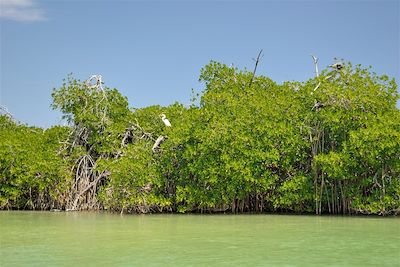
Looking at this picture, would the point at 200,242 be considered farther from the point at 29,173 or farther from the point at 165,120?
the point at 29,173

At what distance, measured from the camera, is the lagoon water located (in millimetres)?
5797

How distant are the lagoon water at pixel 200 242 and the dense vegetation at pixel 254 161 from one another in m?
1.37

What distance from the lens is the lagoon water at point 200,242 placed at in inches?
228

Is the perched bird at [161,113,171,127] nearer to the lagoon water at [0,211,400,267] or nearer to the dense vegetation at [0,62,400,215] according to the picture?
the dense vegetation at [0,62,400,215]

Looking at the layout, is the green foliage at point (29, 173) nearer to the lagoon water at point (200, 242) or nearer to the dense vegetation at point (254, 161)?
the dense vegetation at point (254, 161)

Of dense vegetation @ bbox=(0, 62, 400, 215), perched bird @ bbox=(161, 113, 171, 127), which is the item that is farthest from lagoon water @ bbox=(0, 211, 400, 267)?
perched bird @ bbox=(161, 113, 171, 127)

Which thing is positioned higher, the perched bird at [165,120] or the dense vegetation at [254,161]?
the perched bird at [165,120]

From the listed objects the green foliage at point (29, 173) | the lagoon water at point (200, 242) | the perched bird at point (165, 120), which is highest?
the perched bird at point (165, 120)

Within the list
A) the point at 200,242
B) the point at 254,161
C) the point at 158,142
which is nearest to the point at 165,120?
the point at 158,142

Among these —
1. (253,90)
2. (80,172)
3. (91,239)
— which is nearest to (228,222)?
(91,239)

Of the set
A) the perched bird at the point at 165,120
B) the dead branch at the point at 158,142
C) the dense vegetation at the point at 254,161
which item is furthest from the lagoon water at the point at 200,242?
the perched bird at the point at 165,120

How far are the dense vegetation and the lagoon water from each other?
53.9 inches

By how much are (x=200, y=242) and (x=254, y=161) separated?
493cm

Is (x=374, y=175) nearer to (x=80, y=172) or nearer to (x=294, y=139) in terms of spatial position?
(x=294, y=139)
